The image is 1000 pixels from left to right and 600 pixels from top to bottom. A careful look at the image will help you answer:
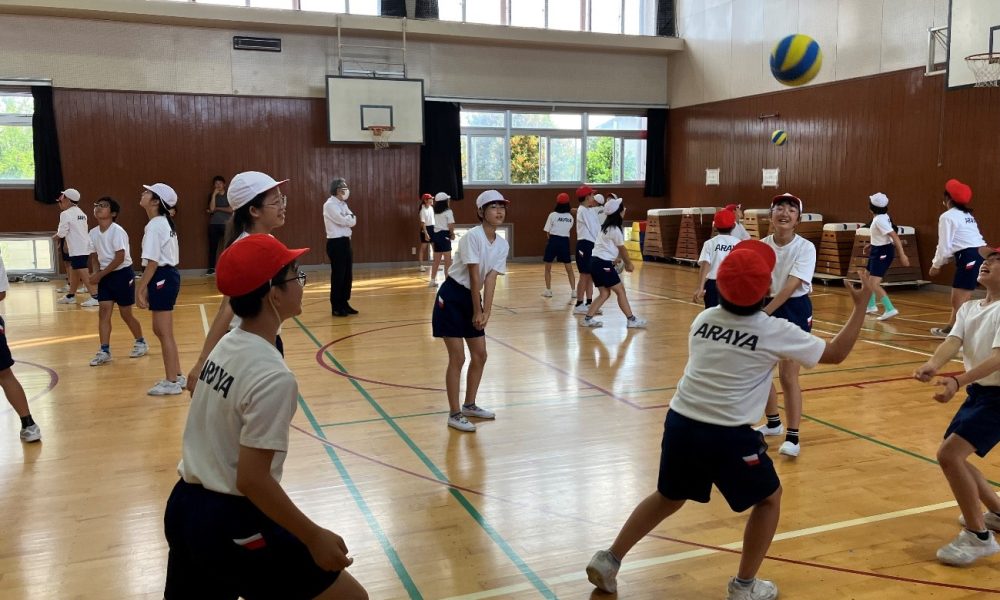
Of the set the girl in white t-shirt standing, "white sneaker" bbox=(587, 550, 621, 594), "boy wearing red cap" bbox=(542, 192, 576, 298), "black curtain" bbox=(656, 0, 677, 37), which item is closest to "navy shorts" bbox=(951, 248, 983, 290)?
the girl in white t-shirt standing

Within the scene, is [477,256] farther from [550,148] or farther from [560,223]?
[550,148]

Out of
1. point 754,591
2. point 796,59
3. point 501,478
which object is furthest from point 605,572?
point 796,59

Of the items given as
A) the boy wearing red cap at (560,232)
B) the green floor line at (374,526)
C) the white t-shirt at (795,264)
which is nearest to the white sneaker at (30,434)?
the green floor line at (374,526)

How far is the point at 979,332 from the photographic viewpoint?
3.30 metres

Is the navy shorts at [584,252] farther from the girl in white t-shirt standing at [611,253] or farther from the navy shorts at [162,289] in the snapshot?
the navy shorts at [162,289]

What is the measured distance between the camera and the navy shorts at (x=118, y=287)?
23.3ft

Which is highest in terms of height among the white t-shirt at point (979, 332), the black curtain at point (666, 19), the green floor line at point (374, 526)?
the black curtain at point (666, 19)

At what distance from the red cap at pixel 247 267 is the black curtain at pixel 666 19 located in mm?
17803

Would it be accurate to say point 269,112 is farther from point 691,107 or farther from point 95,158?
point 691,107

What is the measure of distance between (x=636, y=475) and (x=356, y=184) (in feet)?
43.5

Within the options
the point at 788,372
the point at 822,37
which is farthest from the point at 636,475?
the point at 822,37

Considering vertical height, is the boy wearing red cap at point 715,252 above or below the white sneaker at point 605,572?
above

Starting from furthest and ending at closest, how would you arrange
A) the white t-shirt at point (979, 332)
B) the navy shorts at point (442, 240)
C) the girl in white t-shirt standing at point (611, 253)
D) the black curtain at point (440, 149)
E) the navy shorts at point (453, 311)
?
the black curtain at point (440, 149) < the navy shorts at point (442, 240) < the girl in white t-shirt standing at point (611, 253) < the navy shorts at point (453, 311) < the white t-shirt at point (979, 332)

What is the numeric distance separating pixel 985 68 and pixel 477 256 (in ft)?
30.6
